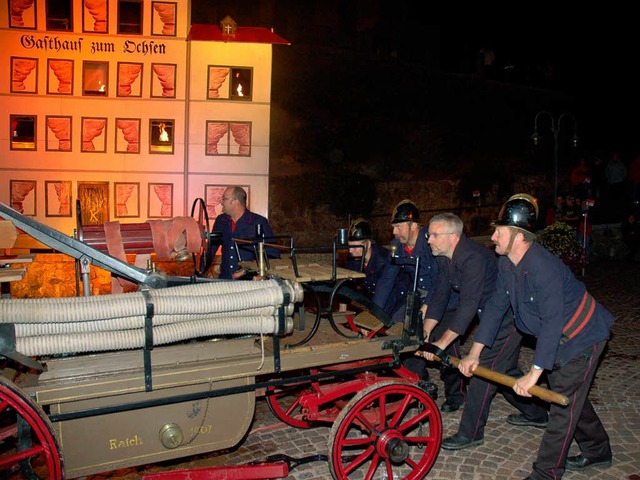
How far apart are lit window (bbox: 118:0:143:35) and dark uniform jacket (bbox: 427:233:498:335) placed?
536 cm

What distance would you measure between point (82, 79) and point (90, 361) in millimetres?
5401

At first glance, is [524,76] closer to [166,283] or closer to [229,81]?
[229,81]

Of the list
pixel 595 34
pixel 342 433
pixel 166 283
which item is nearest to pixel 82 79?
pixel 166 283

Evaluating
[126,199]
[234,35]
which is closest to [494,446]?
[126,199]

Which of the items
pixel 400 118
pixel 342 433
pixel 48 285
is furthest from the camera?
pixel 400 118

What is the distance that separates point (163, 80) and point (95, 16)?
1174 mm

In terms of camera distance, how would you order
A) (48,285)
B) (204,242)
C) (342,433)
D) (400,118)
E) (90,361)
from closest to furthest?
(90,361) < (342,433) < (204,242) < (48,285) < (400,118)

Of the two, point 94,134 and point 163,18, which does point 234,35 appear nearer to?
point 163,18

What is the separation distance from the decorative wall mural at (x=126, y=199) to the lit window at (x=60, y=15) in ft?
7.05

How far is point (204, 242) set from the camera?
4.93 m

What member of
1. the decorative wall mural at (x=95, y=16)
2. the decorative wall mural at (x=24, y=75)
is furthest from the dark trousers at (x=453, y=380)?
the decorative wall mural at (x=24, y=75)

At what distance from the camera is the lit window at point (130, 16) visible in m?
7.79

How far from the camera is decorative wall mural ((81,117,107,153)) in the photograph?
7.79 m

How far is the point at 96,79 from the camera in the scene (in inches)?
307
